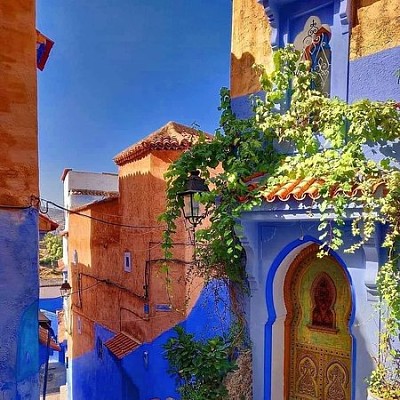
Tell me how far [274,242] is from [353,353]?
1.55 metres

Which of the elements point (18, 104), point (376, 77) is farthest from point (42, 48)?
point (376, 77)

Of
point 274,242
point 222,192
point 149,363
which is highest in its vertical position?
point 222,192

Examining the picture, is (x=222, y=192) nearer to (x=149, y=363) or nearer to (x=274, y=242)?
(x=274, y=242)

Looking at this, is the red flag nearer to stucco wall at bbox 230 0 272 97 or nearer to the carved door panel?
stucco wall at bbox 230 0 272 97

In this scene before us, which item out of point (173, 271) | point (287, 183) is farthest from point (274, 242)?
point (173, 271)

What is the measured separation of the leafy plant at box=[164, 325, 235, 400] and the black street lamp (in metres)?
1.60

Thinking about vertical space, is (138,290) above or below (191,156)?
below

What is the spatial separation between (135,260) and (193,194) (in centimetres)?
481

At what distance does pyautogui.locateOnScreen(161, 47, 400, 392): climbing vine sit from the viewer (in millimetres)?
4008

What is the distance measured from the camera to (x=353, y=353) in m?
4.56

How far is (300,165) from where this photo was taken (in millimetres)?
4695

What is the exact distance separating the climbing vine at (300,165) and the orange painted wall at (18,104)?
185 centimetres

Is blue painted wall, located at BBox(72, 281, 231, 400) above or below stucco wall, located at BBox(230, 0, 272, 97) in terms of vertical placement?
below

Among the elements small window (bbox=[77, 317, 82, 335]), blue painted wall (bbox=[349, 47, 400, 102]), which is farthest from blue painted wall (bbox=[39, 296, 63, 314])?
blue painted wall (bbox=[349, 47, 400, 102])
